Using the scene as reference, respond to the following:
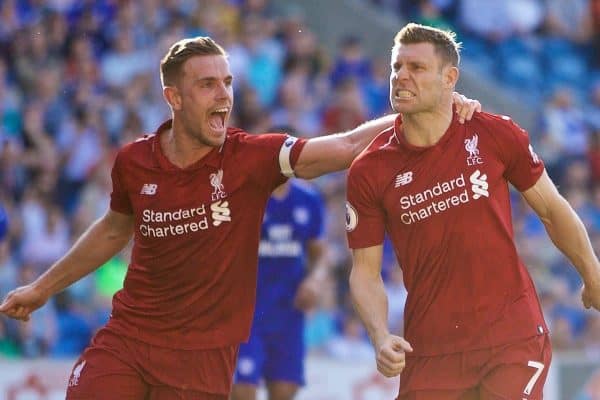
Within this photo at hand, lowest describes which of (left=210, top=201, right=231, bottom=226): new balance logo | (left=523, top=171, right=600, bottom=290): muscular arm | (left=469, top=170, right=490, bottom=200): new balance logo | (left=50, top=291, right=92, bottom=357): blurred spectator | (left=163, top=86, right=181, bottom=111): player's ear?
(left=50, top=291, right=92, bottom=357): blurred spectator

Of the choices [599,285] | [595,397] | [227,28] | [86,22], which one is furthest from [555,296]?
[599,285]

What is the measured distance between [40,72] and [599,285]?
8.16 m

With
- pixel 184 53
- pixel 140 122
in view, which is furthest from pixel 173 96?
pixel 140 122

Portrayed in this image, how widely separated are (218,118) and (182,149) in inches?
11.0

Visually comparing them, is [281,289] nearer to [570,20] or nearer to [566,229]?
[566,229]

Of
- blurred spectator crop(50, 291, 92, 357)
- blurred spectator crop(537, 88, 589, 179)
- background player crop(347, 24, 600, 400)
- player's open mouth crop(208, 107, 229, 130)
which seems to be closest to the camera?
background player crop(347, 24, 600, 400)

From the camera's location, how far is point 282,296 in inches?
438

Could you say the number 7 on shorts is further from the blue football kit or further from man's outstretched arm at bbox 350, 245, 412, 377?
the blue football kit

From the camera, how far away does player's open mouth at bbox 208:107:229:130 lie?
782 centimetres

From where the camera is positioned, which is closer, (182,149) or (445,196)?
(445,196)

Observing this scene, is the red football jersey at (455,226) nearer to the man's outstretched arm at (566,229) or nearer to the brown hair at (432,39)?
the man's outstretched arm at (566,229)

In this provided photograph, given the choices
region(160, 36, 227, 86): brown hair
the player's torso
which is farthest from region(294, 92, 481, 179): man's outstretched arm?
region(160, 36, 227, 86): brown hair

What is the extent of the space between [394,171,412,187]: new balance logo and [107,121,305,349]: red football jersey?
0.58m

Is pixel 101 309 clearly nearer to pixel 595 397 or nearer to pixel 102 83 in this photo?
pixel 102 83
